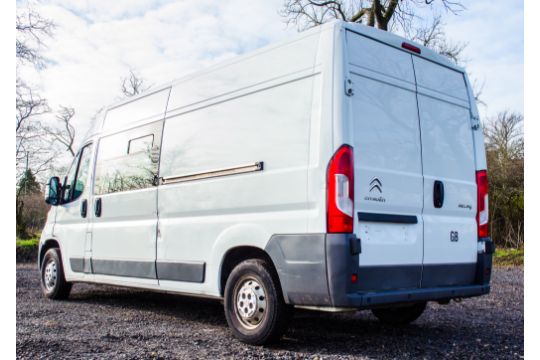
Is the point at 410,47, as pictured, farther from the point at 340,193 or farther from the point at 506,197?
the point at 506,197

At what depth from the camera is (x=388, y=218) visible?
469 centimetres

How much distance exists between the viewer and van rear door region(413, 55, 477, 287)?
5.13 m

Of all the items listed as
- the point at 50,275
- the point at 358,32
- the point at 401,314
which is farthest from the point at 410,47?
the point at 50,275

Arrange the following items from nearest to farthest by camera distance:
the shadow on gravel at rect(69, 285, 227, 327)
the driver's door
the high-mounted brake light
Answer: the high-mounted brake light, the shadow on gravel at rect(69, 285, 227, 327), the driver's door

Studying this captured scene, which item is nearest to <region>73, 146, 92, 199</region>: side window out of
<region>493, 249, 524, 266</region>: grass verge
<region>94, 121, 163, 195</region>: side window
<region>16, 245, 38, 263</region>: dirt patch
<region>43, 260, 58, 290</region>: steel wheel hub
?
<region>94, 121, 163, 195</region>: side window

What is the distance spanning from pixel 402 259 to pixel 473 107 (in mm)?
2091

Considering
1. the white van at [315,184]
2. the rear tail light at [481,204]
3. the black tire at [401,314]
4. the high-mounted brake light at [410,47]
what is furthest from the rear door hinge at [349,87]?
the black tire at [401,314]

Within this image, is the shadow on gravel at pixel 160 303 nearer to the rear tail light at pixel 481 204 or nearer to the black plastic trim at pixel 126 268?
the black plastic trim at pixel 126 268

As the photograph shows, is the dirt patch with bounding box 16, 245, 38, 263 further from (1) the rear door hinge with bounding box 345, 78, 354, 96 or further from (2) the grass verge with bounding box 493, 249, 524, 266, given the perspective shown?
(1) the rear door hinge with bounding box 345, 78, 354, 96

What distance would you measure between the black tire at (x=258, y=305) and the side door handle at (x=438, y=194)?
167 cm

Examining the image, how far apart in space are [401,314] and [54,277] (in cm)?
513

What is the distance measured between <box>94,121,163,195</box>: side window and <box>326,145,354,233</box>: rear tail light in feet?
8.59

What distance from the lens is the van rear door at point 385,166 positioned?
4535 mm

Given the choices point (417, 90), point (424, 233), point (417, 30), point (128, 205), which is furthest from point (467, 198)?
point (417, 30)
